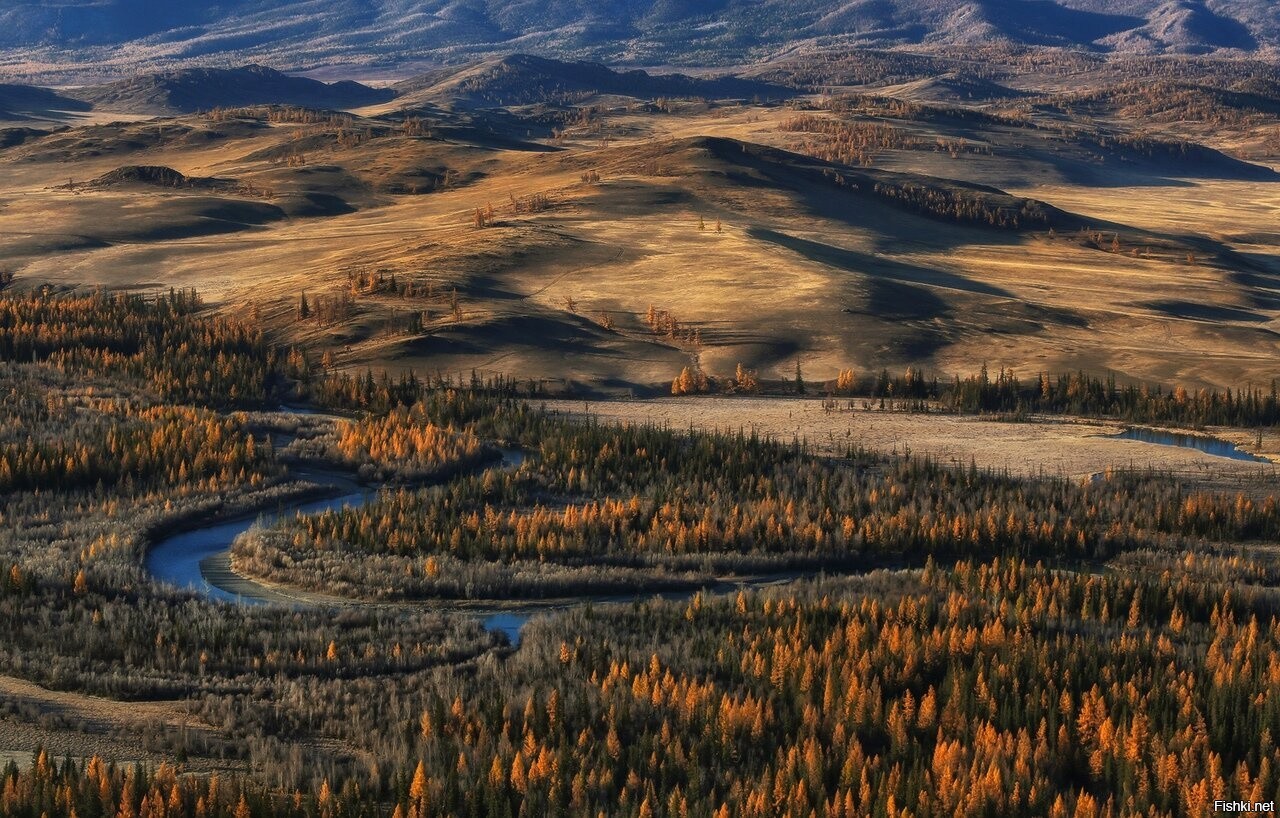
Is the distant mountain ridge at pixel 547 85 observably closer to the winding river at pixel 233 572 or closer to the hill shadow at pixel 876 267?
the hill shadow at pixel 876 267

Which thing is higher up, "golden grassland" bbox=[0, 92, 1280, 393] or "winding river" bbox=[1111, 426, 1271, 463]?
"golden grassland" bbox=[0, 92, 1280, 393]

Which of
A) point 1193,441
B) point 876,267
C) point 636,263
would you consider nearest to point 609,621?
point 1193,441

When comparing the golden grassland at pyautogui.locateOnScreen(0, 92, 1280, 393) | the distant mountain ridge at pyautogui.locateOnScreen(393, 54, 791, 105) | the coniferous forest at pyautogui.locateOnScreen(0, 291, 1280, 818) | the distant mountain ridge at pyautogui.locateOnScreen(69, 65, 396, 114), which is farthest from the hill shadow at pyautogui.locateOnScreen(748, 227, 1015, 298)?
the distant mountain ridge at pyautogui.locateOnScreen(393, 54, 791, 105)

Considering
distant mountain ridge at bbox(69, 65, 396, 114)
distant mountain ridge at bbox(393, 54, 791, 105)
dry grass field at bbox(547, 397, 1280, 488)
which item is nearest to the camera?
dry grass field at bbox(547, 397, 1280, 488)

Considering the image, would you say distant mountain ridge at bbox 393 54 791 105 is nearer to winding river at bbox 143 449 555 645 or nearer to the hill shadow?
the hill shadow

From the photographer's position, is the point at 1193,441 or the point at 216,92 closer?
the point at 1193,441

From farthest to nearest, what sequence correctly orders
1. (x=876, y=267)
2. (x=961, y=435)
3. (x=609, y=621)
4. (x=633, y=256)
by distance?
1. (x=633, y=256)
2. (x=876, y=267)
3. (x=961, y=435)
4. (x=609, y=621)

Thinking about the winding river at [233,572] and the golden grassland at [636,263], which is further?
the golden grassland at [636,263]


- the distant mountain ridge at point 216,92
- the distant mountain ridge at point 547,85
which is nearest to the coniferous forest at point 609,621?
the distant mountain ridge at point 216,92

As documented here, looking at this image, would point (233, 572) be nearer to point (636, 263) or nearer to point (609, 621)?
point (609, 621)
